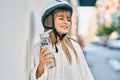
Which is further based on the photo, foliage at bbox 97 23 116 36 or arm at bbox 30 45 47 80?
foliage at bbox 97 23 116 36

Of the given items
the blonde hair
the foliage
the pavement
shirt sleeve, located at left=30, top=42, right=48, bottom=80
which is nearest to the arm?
shirt sleeve, located at left=30, top=42, right=48, bottom=80

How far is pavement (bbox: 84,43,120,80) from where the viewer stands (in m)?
1.71

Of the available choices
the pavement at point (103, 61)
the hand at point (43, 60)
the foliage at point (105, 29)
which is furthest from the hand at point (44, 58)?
the foliage at point (105, 29)

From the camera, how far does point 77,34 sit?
1.70 m

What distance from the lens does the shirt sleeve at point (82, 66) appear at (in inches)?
62.9

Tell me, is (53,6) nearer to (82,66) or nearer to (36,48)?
(36,48)

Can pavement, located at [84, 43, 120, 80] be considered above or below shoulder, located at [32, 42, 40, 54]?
below

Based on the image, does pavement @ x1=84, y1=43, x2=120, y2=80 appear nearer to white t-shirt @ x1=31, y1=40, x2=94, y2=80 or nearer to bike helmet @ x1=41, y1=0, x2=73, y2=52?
white t-shirt @ x1=31, y1=40, x2=94, y2=80

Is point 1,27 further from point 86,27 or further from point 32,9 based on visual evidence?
point 86,27

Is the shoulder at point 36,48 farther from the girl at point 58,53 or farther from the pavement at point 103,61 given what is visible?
the pavement at point 103,61

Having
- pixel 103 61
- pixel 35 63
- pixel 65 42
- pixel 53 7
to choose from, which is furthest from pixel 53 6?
pixel 103 61

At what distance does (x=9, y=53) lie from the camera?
1524 millimetres

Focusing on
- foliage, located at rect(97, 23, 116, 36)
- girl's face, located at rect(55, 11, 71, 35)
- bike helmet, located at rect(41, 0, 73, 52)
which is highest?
bike helmet, located at rect(41, 0, 73, 52)

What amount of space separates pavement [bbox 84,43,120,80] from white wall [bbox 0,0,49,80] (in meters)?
0.36
